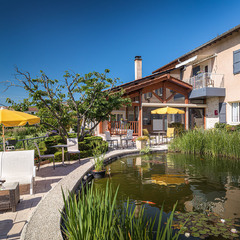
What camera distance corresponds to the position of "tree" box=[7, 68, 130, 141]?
8.85 m

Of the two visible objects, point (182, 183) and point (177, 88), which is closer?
point (182, 183)

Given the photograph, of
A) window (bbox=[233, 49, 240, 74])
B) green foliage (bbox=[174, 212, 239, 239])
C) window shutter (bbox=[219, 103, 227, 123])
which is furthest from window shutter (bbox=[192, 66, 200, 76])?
green foliage (bbox=[174, 212, 239, 239])

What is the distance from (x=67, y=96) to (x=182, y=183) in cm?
725

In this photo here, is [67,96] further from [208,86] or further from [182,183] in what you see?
[208,86]

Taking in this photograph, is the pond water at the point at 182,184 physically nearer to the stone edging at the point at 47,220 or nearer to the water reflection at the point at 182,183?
the water reflection at the point at 182,183

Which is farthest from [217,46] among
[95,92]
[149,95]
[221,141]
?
[95,92]

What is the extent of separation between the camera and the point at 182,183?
5699 millimetres

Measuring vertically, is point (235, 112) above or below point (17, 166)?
above

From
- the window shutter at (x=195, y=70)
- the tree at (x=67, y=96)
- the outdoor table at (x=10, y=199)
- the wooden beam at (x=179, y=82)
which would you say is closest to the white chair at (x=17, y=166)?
the outdoor table at (x=10, y=199)

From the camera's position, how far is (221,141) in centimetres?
904

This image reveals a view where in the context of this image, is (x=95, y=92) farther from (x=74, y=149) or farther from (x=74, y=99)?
(x=74, y=149)

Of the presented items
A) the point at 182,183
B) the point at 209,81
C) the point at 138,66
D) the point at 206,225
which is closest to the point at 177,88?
the point at 209,81

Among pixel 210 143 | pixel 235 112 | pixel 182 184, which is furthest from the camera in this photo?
pixel 235 112

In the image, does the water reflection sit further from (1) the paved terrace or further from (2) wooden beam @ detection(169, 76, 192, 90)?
(2) wooden beam @ detection(169, 76, 192, 90)
